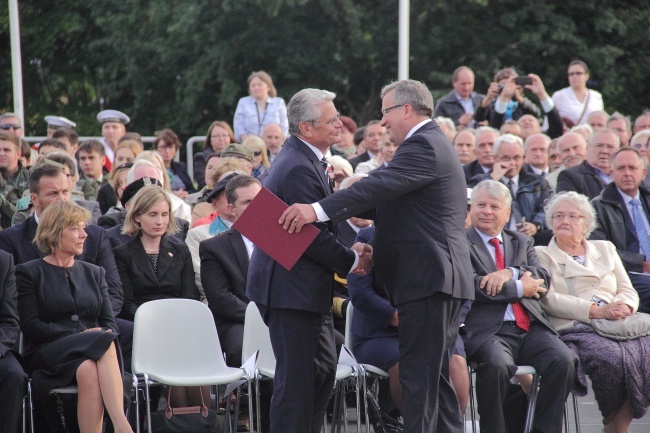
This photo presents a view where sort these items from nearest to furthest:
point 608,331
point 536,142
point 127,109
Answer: point 608,331, point 536,142, point 127,109

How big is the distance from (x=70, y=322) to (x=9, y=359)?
→ 463 millimetres

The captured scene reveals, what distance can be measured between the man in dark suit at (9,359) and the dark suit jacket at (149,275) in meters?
1.06

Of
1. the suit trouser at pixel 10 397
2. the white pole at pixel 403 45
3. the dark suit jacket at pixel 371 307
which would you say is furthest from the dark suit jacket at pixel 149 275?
the white pole at pixel 403 45

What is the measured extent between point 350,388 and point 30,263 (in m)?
2.34

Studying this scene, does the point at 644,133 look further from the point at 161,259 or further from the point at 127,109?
the point at 127,109

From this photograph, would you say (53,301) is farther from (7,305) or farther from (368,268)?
(368,268)

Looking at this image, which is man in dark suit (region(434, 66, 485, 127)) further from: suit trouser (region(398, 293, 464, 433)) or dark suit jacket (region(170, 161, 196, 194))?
suit trouser (region(398, 293, 464, 433))

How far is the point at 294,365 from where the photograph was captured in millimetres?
5844

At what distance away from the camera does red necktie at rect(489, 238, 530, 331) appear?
7.35 m

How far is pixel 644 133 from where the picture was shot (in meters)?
11.3

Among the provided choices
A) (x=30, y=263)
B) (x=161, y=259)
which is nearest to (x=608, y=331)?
(x=161, y=259)

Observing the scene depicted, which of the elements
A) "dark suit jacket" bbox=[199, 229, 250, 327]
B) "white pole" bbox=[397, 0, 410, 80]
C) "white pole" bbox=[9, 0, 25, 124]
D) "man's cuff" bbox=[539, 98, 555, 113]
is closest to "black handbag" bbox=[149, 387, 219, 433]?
"dark suit jacket" bbox=[199, 229, 250, 327]

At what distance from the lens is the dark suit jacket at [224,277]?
24.6 ft

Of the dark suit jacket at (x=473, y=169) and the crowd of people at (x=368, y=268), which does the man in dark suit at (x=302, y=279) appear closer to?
the crowd of people at (x=368, y=268)
